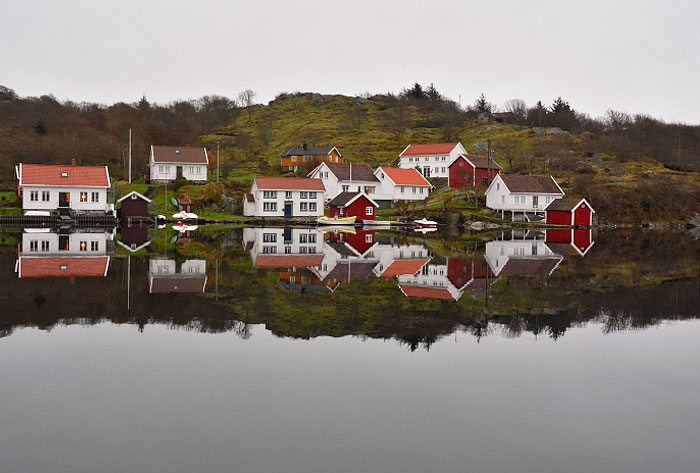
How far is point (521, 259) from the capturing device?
3056 centimetres

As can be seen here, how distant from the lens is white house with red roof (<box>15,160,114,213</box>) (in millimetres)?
57344

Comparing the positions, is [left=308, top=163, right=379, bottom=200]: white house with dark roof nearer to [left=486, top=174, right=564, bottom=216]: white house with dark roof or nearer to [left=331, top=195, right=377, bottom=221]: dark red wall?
[left=331, top=195, right=377, bottom=221]: dark red wall

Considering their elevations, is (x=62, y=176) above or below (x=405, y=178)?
below

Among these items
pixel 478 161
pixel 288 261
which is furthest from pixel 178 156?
pixel 288 261

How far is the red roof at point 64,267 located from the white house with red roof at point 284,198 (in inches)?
1497

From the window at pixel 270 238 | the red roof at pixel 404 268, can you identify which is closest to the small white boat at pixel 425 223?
the window at pixel 270 238

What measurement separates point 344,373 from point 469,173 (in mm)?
66356

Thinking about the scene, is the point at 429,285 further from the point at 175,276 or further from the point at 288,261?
the point at 288,261

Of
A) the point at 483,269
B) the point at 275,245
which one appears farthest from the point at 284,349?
Result: the point at 275,245

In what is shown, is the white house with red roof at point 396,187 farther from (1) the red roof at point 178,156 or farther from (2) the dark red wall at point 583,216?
(1) the red roof at point 178,156

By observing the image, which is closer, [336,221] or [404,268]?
[404,268]

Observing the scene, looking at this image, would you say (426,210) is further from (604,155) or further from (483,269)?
(483,269)

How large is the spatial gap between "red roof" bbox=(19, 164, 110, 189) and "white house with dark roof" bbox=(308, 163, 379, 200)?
2354cm

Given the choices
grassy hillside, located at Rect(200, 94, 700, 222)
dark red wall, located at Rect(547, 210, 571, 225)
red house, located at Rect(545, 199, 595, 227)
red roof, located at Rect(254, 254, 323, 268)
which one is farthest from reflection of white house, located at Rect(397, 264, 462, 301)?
grassy hillside, located at Rect(200, 94, 700, 222)
